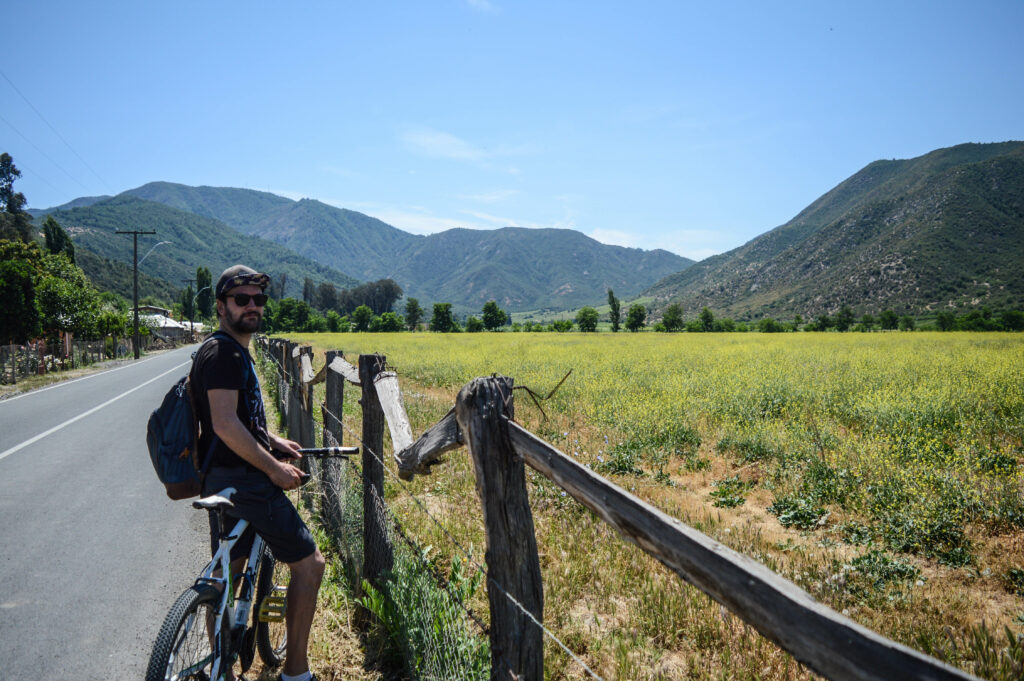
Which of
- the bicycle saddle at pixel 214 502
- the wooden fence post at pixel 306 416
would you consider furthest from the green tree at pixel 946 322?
the bicycle saddle at pixel 214 502

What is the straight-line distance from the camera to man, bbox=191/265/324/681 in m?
2.59

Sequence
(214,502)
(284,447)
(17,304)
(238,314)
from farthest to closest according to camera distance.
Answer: (17,304) < (284,447) < (238,314) < (214,502)

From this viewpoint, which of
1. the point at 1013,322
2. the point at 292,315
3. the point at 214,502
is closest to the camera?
the point at 214,502

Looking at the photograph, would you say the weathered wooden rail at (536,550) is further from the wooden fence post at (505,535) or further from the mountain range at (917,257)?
the mountain range at (917,257)

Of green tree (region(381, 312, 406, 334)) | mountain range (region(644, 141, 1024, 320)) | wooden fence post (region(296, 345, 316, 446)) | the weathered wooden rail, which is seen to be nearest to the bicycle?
the weathered wooden rail

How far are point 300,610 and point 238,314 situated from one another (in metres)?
1.61

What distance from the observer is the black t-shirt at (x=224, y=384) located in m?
2.59

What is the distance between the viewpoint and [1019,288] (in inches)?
3797

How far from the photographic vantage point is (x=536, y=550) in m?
1.98

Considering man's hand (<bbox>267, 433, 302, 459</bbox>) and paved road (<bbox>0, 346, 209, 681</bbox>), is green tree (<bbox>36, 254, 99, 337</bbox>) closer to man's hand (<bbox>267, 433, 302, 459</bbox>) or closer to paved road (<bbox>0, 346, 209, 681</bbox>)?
paved road (<bbox>0, 346, 209, 681</bbox>)

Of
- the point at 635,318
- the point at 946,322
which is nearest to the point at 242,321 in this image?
the point at 946,322

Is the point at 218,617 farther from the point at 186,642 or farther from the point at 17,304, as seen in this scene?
the point at 17,304

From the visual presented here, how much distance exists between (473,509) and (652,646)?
2.62 metres

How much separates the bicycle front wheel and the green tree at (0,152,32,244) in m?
108
